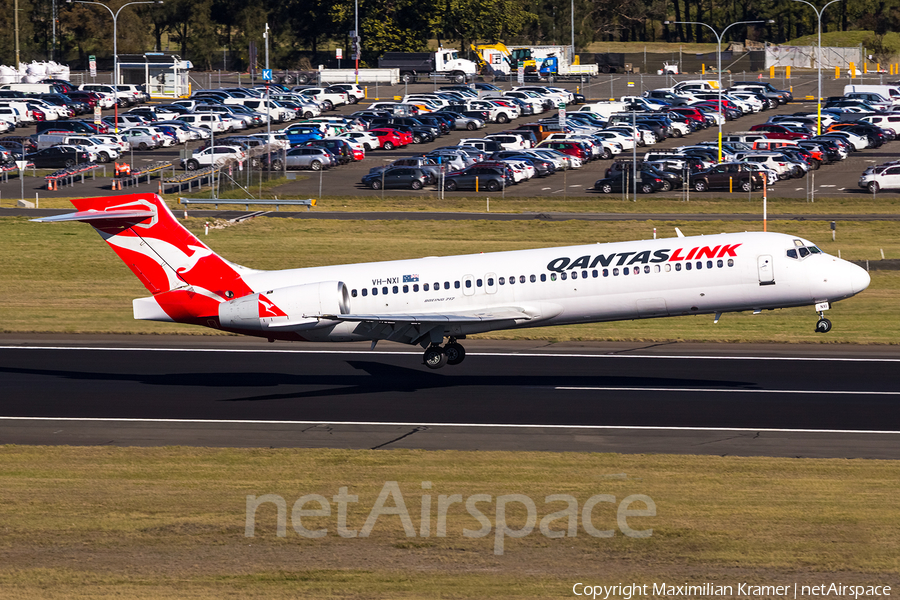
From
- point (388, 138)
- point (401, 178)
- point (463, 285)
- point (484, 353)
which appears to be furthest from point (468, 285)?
point (388, 138)

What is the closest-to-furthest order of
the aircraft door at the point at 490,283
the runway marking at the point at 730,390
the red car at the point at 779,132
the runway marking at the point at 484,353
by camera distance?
1. the aircraft door at the point at 490,283
2. the runway marking at the point at 730,390
3. the runway marking at the point at 484,353
4. the red car at the point at 779,132

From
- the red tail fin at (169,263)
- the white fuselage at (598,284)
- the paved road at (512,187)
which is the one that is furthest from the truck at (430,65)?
the white fuselage at (598,284)

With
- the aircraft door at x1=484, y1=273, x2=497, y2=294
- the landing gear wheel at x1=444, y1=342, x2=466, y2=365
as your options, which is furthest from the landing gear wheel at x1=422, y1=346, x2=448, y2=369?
the aircraft door at x1=484, y1=273, x2=497, y2=294

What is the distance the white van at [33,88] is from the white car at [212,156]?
6161 cm

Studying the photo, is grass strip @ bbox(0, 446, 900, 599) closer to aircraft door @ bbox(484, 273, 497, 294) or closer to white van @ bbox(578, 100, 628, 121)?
aircraft door @ bbox(484, 273, 497, 294)

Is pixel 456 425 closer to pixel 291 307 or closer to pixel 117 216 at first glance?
pixel 291 307

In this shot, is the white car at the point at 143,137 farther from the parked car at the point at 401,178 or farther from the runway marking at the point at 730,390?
the runway marking at the point at 730,390

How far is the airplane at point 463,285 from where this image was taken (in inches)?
1340

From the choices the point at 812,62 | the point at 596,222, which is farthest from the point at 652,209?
the point at 812,62

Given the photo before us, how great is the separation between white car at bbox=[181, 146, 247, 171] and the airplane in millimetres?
59615

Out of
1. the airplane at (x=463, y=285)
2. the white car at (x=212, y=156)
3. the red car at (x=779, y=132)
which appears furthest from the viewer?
the red car at (x=779, y=132)

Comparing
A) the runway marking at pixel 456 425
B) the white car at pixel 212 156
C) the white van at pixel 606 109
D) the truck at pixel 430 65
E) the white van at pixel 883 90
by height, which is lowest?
the runway marking at pixel 456 425

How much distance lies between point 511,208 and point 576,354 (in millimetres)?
38956

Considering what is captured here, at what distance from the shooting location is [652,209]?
7856 centimetres
